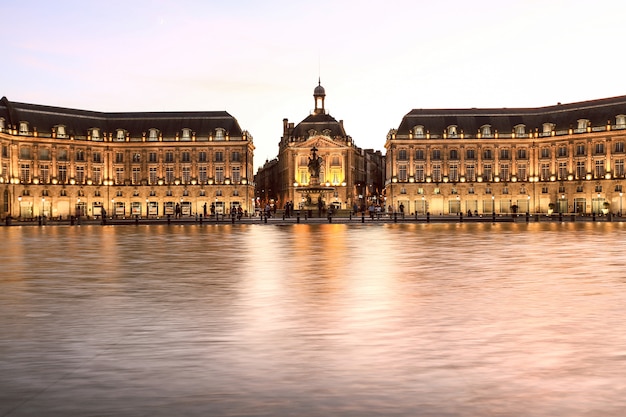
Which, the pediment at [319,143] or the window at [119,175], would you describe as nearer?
the window at [119,175]

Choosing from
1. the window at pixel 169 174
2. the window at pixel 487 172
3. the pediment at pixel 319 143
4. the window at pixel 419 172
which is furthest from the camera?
the pediment at pixel 319 143

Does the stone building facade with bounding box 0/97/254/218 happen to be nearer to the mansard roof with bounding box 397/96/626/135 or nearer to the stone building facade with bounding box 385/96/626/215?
the stone building facade with bounding box 385/96/626/215

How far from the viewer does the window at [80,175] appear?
112 meters

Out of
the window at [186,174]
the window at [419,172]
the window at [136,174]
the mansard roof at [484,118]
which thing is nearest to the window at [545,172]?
the mansard roof at [484,118]

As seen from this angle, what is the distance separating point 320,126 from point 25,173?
150ft

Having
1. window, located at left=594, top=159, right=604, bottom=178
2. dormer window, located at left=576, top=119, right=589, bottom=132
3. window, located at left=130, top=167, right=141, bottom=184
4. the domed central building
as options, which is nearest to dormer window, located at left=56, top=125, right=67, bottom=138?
window, located at left=130, top=167, right=141, bottom=184

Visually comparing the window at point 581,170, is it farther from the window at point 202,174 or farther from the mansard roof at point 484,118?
the window at point 202,174

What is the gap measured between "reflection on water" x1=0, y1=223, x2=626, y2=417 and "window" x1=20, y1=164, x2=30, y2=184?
9193 centimetres

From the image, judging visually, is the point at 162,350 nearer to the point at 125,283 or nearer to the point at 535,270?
the point at 125,283

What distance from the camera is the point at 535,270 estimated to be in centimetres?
1980

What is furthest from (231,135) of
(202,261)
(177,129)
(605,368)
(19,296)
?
(605,368)

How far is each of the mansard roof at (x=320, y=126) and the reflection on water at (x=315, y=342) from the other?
104 meters

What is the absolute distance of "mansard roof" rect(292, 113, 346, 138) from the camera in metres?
124

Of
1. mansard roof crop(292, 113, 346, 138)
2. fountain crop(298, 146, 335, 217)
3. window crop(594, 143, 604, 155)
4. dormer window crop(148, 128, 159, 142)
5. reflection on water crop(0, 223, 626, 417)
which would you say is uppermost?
mansard roof crop(292, 113, 346, 138)
